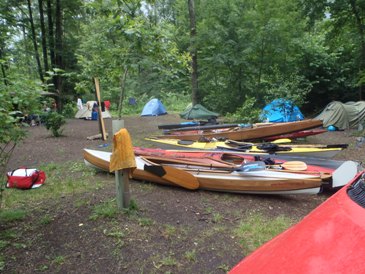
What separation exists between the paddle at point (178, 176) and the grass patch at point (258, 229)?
1.18m

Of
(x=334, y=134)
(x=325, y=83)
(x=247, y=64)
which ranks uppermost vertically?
(x=247, y=64)

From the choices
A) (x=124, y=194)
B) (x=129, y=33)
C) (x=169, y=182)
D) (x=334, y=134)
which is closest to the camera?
(x=129, y=33)

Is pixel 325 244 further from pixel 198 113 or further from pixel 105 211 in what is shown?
pixel 198 113

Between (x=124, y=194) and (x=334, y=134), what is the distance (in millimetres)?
9727

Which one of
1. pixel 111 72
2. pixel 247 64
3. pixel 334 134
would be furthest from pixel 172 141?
pixel 247 64

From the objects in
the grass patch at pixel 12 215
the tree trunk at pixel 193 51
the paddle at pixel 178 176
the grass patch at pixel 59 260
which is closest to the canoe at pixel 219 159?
the paddle at pixel 178 176

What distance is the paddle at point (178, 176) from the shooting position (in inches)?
201

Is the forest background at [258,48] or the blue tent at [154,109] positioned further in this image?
the blue tent at [154,109]

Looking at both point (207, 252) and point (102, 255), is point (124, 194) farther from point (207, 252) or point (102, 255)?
point (207, 252)

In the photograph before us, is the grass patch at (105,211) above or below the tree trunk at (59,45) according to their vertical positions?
below

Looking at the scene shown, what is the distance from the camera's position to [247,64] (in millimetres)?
14773

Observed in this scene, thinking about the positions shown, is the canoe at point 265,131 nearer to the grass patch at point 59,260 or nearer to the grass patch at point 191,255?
the grass patch at point 191,255

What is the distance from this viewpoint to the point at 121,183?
13.0 ft

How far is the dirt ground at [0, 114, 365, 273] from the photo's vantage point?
3068 mm
